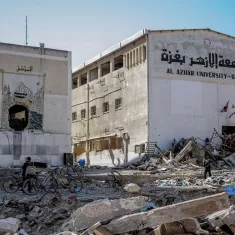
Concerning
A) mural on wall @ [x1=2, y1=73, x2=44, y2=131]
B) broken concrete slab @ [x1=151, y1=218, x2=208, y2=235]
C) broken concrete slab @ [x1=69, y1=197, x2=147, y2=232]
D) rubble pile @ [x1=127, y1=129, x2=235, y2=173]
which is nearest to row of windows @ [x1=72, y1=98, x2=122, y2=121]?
rubble pile @ [x1=127, y1=129, x2=235, y2=173]

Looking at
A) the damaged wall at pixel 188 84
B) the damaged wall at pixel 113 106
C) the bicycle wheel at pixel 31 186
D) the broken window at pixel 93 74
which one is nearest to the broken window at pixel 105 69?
the damaged wall at pixel 113 106

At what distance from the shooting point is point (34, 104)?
1027 inches

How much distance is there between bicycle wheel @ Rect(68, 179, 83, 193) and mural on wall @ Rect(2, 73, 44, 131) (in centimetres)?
1005

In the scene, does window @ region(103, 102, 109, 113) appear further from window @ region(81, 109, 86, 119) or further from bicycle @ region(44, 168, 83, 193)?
bicycle @ region(44, 168, 83, 193)

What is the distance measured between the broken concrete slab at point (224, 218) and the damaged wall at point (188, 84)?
20220mm

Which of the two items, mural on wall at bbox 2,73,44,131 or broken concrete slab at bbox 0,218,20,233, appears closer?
broken concrete slab at bbox 0,218,20,233

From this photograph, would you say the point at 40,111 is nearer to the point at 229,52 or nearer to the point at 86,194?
the point at 86,194

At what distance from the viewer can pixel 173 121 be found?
29891 mm

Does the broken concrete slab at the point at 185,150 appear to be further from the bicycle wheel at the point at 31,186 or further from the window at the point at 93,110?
the bicycle wheel at the point at 31,186

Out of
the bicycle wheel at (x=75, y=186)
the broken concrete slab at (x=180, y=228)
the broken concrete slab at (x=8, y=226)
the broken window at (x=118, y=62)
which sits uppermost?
the broken window at (x=118, y=62)

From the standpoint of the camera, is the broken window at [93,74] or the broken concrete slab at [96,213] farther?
the broken window at [93,74]

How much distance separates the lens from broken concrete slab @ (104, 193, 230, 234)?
872 centimetres

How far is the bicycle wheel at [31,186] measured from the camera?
597 inches

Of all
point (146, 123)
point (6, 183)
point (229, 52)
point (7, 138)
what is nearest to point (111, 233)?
point (6, 183)
